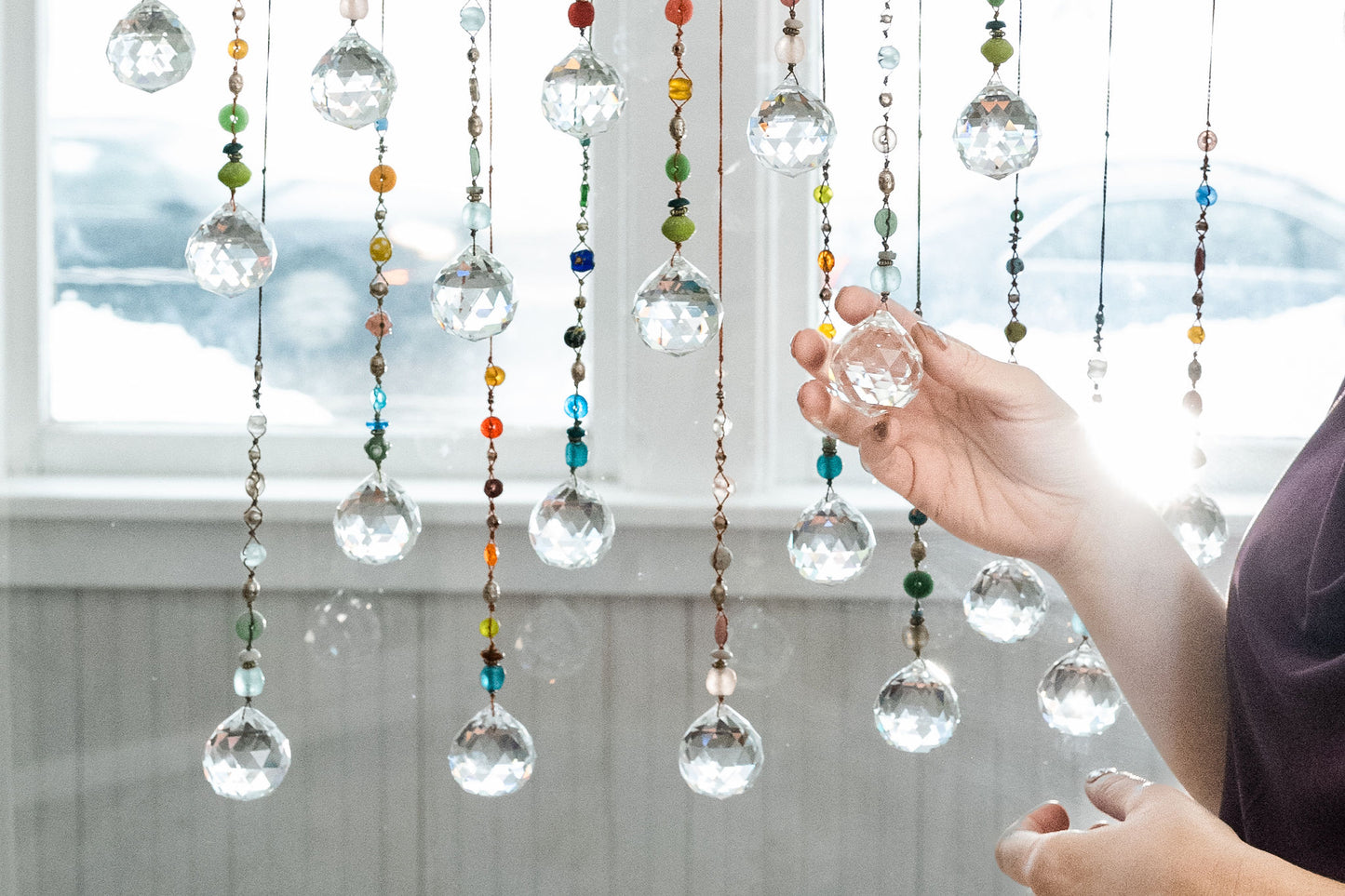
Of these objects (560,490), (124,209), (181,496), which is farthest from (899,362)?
(124,209)

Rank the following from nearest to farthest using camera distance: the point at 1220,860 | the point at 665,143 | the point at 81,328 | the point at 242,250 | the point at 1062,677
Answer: the point at 1220,860, the point at 242,250, the point at 1062,677, the point at 665,143, the point at 81,328

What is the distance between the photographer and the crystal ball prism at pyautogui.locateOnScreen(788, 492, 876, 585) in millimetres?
886

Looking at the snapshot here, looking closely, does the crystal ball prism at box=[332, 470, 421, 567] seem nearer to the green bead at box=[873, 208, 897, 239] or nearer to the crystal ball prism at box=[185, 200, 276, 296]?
the crystal ball prism at box=[185, 200, 276, 296]

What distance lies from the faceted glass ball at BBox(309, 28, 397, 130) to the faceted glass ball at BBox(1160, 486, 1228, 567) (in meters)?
0.68

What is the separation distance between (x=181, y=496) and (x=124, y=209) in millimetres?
318

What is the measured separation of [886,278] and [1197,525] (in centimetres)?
34

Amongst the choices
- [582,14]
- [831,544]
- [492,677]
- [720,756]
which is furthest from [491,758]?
[582,14]

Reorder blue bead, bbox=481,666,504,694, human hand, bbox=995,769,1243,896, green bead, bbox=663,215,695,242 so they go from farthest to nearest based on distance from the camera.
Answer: blue bead, bbox=481,666,504,694 → green bead, bbox=663,215,695,242 → human hand, bbox=995,769,1243,896

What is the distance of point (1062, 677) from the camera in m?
0.99

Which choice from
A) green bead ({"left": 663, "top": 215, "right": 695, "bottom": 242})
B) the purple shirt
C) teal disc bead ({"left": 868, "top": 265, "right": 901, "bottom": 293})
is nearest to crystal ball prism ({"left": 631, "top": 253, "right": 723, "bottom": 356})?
green bead ({"left": 663, "top": 215, "right": 695, "bottom": 242})

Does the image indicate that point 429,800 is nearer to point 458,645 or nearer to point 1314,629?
point 458,645

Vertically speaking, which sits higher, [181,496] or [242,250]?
[242,250]

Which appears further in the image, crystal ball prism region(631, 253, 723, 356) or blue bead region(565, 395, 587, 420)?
blue bead region(565, 395, 587, 420)

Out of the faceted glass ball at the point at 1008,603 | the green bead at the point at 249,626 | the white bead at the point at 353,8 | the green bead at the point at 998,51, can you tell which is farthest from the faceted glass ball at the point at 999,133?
the green bead at the point at 249,626
